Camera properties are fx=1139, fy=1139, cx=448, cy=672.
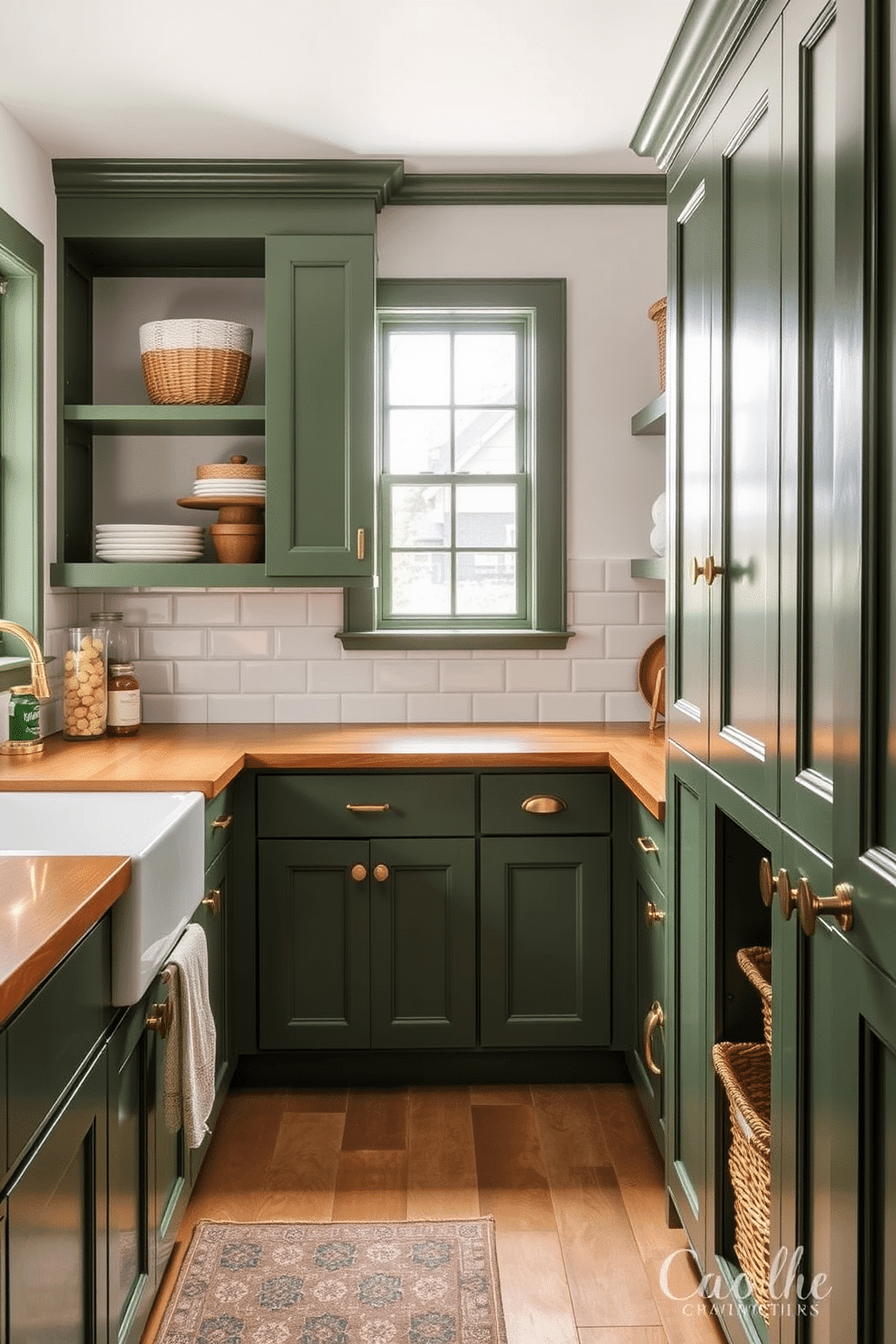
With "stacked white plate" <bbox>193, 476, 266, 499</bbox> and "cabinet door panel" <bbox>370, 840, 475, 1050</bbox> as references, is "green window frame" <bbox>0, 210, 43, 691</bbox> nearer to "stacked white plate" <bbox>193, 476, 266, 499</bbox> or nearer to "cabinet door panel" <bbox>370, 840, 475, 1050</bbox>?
"stacked white plate" <bbox>193, 476, 266, 499</bbox>

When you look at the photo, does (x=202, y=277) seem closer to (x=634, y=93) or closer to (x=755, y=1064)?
(x=634, y=93)

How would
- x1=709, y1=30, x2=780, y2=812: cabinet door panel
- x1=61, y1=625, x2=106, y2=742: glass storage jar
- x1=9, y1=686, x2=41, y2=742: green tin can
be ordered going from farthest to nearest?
x1=61, y1=625, x2=106, y2=742: glass storage jar, x1=9, y1=686, x2=41, y2=742: green tin can, x1=709, y1=30, x2=780, y2=812: cabinet door panel

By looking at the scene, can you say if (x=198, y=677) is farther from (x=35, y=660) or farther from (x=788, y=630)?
(x=788, y=630)

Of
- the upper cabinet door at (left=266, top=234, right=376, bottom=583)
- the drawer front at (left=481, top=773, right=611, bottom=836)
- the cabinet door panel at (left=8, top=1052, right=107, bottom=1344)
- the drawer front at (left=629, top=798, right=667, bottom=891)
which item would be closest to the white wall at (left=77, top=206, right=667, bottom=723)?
the upper cabinet door at (left=266, top=234, right=376, bottom=583)

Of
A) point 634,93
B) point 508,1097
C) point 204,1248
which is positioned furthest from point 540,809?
point 634,93

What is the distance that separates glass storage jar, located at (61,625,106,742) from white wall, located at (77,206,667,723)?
0.28 m

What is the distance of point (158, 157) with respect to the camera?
321cm

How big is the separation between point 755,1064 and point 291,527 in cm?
198

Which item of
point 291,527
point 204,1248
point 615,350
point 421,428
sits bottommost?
point 204,1248

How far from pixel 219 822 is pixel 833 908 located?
183cm

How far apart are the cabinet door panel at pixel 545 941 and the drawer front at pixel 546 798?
3cm

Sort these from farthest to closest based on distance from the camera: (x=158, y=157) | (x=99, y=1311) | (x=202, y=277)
Answer: (x=202, y=277), (x=158, y=157), (x=99, y=1311)

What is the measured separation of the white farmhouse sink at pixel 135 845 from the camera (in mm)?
1723

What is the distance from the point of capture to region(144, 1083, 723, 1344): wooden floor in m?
2.17
